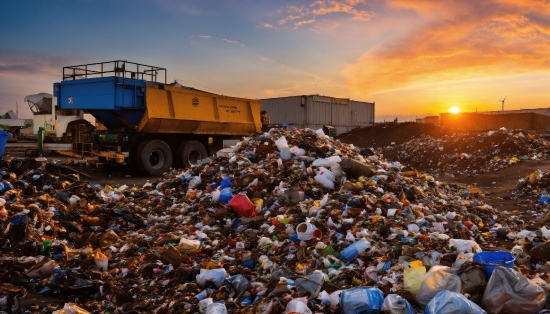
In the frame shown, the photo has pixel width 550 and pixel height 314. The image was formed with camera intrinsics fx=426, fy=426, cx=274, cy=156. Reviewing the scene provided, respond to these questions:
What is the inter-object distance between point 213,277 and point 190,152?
9071 mm

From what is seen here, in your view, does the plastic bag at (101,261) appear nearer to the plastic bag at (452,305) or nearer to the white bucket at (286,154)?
the plastic bag at (452,305)

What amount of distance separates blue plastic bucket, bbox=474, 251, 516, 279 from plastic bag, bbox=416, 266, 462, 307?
282mm

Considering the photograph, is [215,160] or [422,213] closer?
[422,213]

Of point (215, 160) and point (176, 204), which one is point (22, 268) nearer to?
point (176, 204)

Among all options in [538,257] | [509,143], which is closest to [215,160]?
[538,257]

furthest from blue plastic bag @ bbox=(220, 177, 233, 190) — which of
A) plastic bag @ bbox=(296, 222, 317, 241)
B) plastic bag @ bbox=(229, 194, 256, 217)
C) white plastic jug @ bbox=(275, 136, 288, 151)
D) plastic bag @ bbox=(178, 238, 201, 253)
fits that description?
plastic bag @ bbox=(296, 222, 317, 241)

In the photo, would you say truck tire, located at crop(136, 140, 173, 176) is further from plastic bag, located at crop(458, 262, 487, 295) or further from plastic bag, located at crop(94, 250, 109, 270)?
plastic bag, located at crop(458, 262, 487, 295)

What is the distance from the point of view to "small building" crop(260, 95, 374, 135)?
2718cm

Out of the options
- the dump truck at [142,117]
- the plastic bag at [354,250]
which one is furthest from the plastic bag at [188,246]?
the dump truck at [142,117]

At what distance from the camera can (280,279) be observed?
3545 millimetres

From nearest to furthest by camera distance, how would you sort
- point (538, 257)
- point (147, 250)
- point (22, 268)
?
point (538, 257)
point (22, 268)
point (147, 250)

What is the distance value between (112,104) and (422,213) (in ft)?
26.4

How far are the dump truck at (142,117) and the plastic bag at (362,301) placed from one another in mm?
8979

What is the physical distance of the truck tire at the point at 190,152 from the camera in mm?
12279
